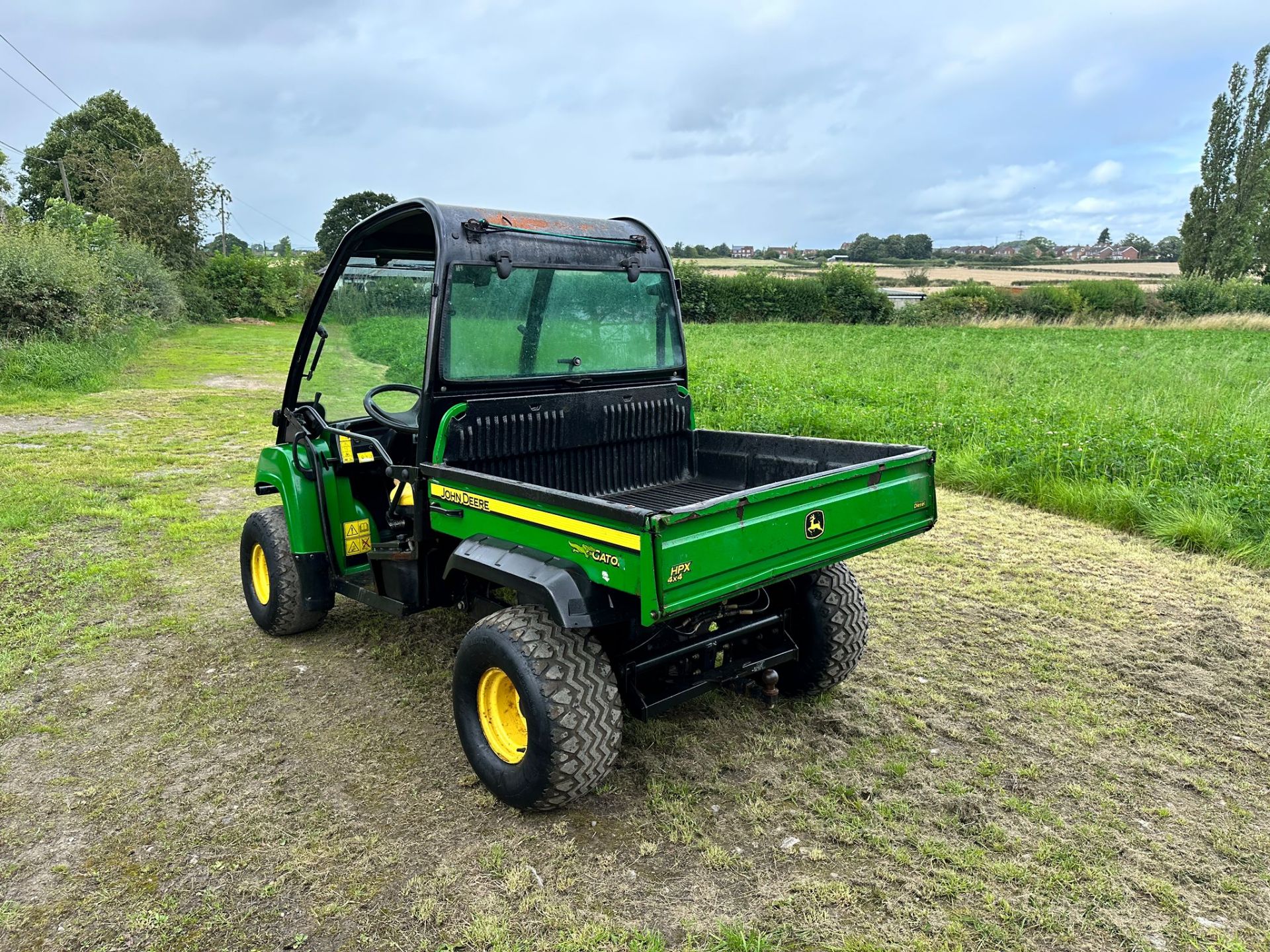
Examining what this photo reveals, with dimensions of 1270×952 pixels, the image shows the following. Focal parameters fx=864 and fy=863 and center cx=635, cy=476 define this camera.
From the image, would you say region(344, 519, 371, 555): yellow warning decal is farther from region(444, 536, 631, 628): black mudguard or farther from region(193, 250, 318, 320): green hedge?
region(193, 250, 318, 320): green hedge

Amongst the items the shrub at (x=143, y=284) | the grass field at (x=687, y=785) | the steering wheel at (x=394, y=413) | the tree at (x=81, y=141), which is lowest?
the grass field at (x=687, y=785)

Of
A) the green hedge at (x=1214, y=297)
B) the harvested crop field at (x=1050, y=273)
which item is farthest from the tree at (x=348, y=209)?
the green hedge at (x=1214, y=297)

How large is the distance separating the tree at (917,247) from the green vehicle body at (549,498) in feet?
217

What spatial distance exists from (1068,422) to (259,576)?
698cm

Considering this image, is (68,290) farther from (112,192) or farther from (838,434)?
(112,192)

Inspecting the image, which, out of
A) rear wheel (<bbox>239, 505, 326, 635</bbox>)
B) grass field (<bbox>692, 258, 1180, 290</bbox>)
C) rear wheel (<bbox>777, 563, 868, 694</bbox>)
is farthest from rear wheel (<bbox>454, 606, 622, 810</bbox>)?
grass field (<bbox>692, 258, 1180, 290</bbox>)

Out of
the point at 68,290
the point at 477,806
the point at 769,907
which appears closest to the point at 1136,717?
the point at 769,907

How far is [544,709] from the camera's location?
109 inches

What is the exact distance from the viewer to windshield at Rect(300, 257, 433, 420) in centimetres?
382

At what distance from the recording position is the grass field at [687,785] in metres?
2.52

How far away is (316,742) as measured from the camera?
3.51m

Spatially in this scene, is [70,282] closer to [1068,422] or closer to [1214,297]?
[1068,422]

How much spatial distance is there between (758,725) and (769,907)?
109 centimetres

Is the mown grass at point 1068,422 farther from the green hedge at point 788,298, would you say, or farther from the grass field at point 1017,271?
the grass field at point 1017,271
